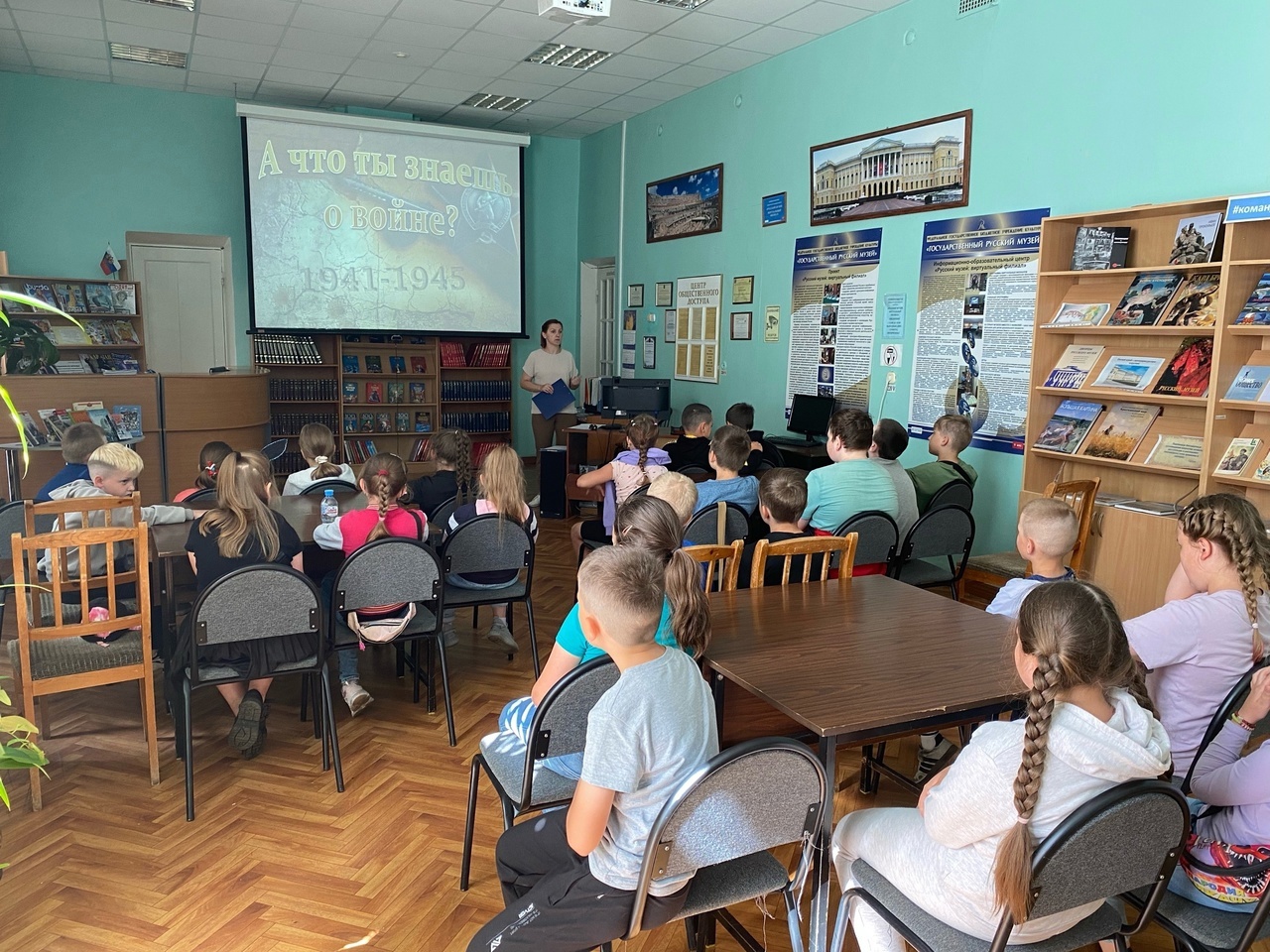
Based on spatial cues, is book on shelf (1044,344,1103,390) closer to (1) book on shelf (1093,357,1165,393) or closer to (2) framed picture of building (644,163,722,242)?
(1) book on shelf (1093,357,1165,393)

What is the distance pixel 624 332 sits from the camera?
8.70m

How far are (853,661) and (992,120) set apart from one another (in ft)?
12.7

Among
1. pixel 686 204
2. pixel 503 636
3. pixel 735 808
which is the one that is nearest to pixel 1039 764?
pixel 735 808

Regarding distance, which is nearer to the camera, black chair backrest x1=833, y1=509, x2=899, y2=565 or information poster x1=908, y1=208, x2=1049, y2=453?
black chair backrest x1=833, y1=509, x2=899, y2=565

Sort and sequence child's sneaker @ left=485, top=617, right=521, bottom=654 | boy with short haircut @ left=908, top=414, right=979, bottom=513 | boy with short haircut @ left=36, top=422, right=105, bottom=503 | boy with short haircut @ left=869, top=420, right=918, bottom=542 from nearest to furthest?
boy with short haircut @ left=36, top=422, right=105, bottom=503, boy with short haircut @ left=869, top=420, right=918, bottom=542, child's sneaker @ left=485, top=617, right=521, bottom=654, boy with short haircut @ left=908, top=414, right=979, bottom=513

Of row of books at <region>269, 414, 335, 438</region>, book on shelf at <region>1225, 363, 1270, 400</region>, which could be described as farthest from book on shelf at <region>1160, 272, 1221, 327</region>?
row of books at <region>269, 414, 335, 438</region>

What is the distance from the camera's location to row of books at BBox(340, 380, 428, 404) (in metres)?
→ 8.31

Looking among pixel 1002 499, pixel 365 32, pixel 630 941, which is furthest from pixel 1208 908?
pixel 365 32

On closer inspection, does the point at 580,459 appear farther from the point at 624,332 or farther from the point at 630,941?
the point at 630,941

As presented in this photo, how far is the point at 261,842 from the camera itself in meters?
2.60

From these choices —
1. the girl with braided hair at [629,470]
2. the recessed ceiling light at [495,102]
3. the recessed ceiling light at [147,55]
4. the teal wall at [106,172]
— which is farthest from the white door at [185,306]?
the girl with braided hair at [629,470]

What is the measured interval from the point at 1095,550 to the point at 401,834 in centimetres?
306

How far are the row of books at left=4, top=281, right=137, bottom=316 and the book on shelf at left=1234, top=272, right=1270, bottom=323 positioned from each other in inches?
297

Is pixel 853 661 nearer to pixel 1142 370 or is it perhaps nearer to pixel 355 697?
pixel 355 697
